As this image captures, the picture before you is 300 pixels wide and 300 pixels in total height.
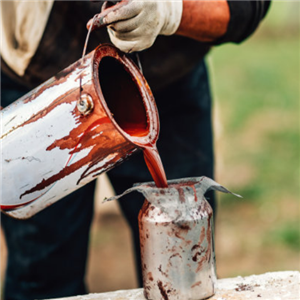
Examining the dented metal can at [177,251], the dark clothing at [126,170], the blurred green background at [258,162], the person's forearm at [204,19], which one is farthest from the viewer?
the blurred green background at [258,162]

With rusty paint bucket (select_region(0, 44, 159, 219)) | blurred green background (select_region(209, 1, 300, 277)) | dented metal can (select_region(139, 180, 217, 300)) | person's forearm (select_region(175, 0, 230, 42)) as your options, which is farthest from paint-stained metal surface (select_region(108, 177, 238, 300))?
blurred green background (select_region(209, 1, 300, 277))

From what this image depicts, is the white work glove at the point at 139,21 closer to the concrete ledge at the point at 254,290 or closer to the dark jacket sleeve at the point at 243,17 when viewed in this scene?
the dark jacket sleeve at the point at 243,17

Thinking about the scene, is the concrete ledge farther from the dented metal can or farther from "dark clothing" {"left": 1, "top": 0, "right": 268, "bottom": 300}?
"dark clothing" {"left": 1, "top": 0, "right": 268, "bottom": 300}

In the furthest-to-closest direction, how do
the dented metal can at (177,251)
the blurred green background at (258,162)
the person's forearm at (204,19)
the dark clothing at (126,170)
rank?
1. the blurred green background at (258,162)
2. the dark clothing at (126,170)
3. the person's forearm at (204,19)
4. the dented metal can at (177,251)

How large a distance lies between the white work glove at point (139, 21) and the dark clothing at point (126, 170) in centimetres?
28

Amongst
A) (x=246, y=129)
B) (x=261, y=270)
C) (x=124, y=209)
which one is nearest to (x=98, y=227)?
(x=261, y=270)

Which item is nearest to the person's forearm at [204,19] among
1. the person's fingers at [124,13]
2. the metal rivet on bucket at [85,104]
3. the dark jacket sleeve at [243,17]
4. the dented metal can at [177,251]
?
the dark jacket sleeve at [243,17]

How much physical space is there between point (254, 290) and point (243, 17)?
0.85m

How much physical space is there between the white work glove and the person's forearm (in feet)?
0.32

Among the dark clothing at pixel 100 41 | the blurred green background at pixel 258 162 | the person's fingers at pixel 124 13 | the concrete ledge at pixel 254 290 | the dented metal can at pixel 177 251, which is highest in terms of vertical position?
the person's fingers at pixel 124 13

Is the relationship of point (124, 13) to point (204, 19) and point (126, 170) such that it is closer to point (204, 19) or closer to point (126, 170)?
point (204, 19)

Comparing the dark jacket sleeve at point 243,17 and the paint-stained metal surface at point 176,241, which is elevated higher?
the dark jacket sleeve at point 243,17

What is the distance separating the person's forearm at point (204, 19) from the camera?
1.62 meters

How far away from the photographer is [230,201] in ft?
13.1
